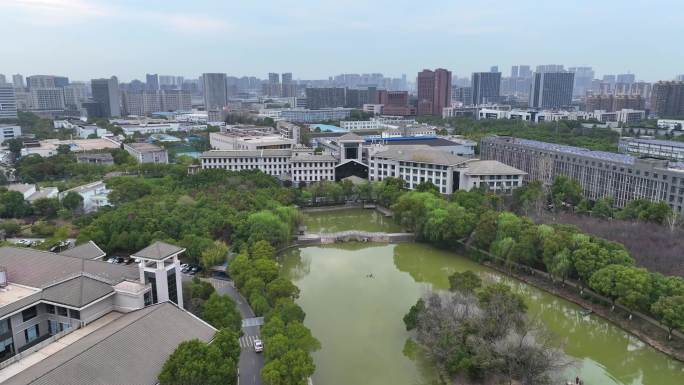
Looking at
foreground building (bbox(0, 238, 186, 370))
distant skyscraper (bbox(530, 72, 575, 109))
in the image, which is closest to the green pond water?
foreground building (bbox(0, 238, 186, 370))

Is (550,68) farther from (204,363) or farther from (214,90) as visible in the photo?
(204,363)

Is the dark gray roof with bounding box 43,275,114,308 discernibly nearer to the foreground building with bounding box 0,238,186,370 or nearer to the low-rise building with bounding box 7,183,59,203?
the foreground building with bounding box 0,238,186,370

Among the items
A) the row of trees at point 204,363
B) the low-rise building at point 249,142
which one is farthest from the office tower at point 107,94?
the row of trees at point 204,363

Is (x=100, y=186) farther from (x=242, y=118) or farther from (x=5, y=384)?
(x=242, y=118)

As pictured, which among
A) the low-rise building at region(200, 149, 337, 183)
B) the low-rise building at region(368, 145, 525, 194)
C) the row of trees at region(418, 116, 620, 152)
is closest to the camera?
the low-rise building at region(368, 145, 525, 194)

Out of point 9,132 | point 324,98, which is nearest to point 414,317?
point 9,132
